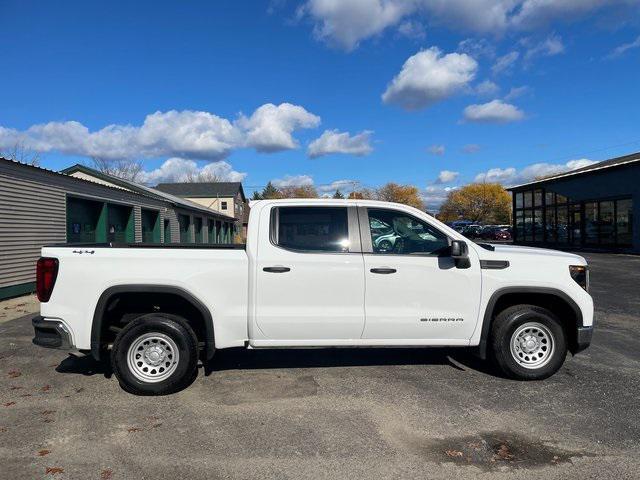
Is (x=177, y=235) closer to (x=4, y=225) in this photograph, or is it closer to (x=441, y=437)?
(x=4, y=225)

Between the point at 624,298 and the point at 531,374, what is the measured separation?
7316 millimetres

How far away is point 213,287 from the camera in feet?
16.1

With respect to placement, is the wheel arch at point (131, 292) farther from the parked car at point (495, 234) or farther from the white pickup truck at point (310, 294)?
the parked car at point (495, 234)

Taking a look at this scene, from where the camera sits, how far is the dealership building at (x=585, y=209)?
79.0 ft

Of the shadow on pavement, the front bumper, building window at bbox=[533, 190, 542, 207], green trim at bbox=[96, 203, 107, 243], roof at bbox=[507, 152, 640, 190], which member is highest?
roof at bbox=[507, 152, 640, 190]

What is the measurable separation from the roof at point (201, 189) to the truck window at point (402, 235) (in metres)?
60.3

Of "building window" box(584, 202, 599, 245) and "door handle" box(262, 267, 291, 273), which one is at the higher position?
"building window" box(584, 202, 599, 245)

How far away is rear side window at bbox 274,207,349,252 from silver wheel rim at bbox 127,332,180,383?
58.5 inches

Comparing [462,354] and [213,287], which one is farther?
[462,354]

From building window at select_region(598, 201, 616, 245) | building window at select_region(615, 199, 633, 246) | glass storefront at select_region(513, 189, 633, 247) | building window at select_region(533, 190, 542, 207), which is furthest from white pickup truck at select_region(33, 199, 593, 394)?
building window at select_region(533, 190, 542, 207)

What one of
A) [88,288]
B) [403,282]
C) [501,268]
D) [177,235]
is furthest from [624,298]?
[177,235]

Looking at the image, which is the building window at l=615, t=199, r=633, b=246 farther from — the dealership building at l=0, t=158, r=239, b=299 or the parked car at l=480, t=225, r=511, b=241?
the dealership building at l=0, t=158, r=239, b=299

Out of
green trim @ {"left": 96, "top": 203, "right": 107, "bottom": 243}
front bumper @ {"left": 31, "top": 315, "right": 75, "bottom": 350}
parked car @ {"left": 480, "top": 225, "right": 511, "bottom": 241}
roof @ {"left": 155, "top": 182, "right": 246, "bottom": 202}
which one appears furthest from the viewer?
roof @ {"left": 155, "top": 182, "right": 246, "bottom": 202}

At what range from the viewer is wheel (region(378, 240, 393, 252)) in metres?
5.15
